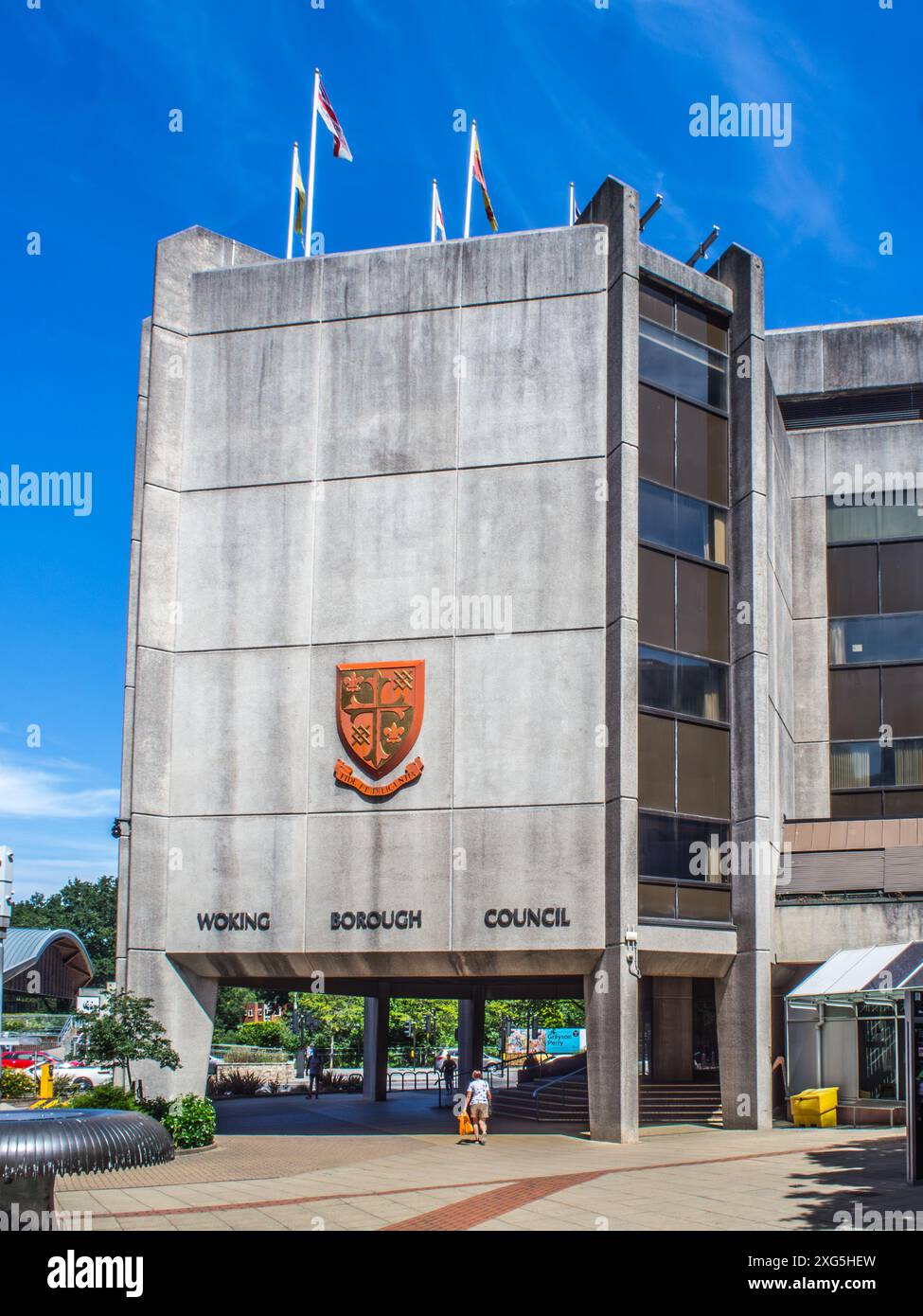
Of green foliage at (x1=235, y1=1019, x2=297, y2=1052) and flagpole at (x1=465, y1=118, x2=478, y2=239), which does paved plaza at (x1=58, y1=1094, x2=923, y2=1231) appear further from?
green foliage at (x1=235, y1=1019, x2=297, y2=1052)

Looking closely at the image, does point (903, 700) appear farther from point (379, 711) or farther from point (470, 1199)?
point (470, 1199)

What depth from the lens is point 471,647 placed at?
32.1 m

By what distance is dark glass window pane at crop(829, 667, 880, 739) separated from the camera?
41438mm

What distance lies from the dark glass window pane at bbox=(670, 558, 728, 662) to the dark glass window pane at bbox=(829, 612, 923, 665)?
9200 millimetres

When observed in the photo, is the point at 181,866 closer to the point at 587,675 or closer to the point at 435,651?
the point at 435,651

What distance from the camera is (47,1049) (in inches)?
2916

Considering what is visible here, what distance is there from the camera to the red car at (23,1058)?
60719mm

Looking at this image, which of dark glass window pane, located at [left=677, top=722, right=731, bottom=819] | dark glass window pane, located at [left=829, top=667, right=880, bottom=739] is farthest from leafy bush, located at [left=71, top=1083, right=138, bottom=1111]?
dark glass window pane, located at [left=829, top=667, right=880, bottom=739]

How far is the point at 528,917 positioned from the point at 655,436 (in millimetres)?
12344

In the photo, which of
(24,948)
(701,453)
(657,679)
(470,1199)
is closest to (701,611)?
(657,679)

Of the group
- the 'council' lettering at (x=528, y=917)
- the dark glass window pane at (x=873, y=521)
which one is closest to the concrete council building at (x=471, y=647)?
the 'council' lettering at (x=528, y=917)

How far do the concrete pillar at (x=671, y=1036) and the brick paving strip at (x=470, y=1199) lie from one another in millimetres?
13052
